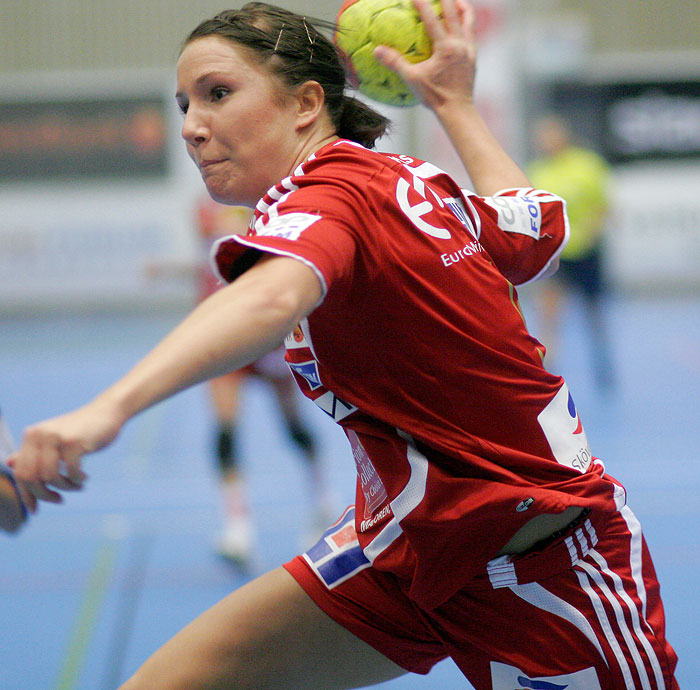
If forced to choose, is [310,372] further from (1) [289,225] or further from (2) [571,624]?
(2) [571,624]

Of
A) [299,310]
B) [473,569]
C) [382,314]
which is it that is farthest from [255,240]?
[473,569]

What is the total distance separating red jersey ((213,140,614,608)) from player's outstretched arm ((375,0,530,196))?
0.24 metres

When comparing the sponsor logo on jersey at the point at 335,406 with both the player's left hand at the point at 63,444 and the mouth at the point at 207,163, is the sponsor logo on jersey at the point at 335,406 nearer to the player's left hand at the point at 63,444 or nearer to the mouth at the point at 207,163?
the mouth at the point at 207,163

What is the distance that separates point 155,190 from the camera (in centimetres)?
1055

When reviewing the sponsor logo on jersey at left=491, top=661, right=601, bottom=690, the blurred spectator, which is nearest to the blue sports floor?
the blurred spectator

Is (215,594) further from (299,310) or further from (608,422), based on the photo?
(608,422)

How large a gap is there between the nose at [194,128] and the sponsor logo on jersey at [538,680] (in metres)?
0.98

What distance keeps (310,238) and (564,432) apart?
642 mm

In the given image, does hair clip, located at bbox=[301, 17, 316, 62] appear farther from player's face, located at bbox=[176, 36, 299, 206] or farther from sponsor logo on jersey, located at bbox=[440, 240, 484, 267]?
sponsor logo on jersey, located at bbox=[440, 240, 484, 267]

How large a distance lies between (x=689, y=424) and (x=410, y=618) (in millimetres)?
4911

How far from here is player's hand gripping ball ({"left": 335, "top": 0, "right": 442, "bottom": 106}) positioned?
5.86 ft

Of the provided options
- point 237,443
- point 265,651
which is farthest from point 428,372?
point 237,443

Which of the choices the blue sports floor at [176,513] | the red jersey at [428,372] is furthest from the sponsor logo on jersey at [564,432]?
the blue sports floor at [176,513]

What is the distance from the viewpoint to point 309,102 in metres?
1.50
